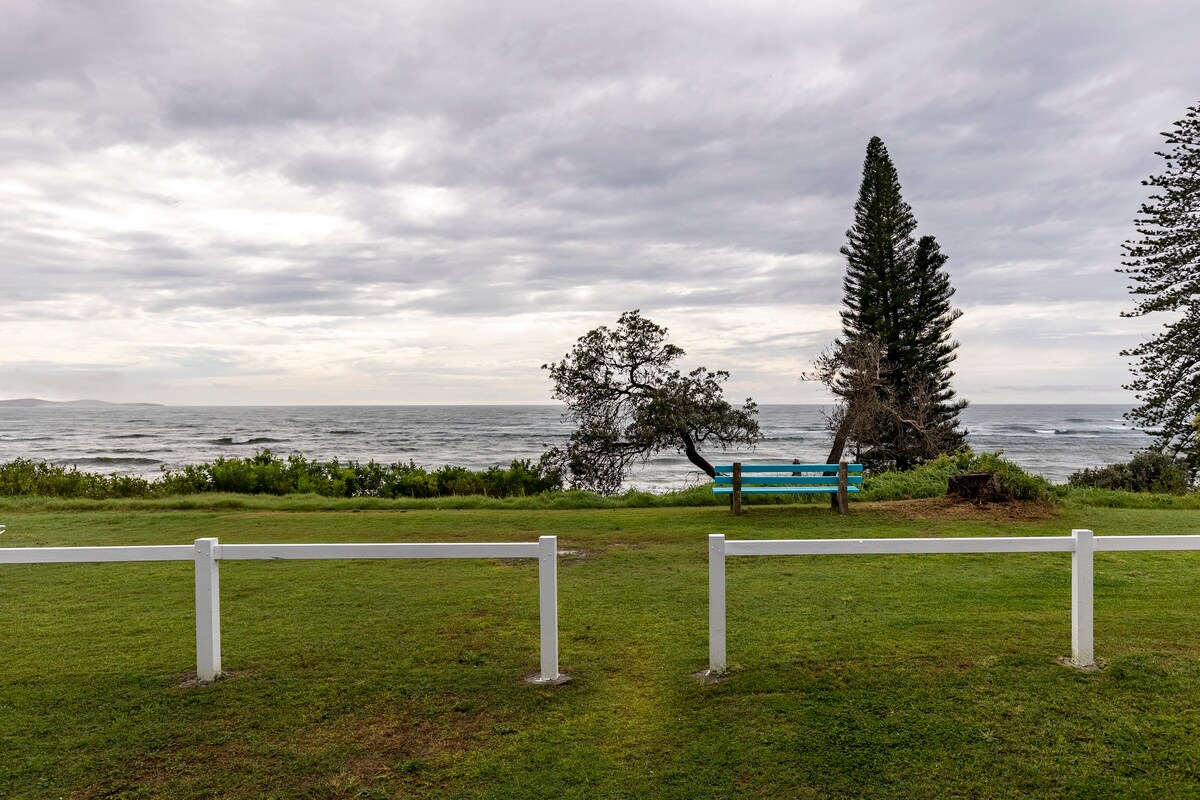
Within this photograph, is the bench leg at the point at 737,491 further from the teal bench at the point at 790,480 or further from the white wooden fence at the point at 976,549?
the white wooden fence at the point at 976,549

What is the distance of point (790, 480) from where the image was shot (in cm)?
1095

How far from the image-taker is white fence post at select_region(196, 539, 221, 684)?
4.12m

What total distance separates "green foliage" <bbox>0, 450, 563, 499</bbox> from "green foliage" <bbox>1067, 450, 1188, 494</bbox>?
14.2m

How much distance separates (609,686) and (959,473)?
9395 millimetres

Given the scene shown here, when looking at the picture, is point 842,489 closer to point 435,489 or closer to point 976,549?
point 976,549

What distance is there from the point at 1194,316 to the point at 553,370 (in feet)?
58.3

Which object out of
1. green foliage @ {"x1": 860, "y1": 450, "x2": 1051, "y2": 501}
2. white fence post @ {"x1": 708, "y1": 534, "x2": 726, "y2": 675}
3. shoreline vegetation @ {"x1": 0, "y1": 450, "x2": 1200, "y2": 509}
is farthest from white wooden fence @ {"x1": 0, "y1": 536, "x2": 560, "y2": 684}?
green foliage @ {"x1": 860, "y1": 450, "x2": 1051, "y2": 501}

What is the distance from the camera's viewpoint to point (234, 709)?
385cm

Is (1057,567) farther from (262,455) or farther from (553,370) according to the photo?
(262,455)

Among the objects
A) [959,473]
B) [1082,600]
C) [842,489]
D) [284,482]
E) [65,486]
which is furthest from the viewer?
[284,482]

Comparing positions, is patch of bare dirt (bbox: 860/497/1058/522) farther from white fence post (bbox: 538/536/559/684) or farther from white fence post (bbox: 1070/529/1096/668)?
white fence post (bbox: 538/536/559/684)

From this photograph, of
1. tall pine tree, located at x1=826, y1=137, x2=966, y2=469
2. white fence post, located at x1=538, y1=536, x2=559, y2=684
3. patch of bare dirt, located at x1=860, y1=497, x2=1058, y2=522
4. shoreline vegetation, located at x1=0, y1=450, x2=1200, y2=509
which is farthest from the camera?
tall pine tree, located at x1=826, y1=137, x2=966, y2=469

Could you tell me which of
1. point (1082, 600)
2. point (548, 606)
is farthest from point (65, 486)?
point (1082, 600)

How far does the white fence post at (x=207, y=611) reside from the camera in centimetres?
412
